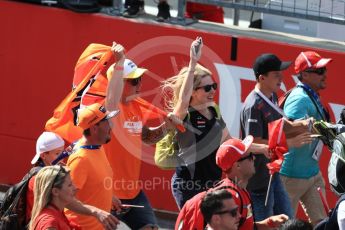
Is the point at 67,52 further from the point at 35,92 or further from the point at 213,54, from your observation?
the point at 213,54

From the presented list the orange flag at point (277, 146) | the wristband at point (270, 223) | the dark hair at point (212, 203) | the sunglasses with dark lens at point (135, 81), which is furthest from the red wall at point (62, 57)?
the dark hair at point (212, 203)

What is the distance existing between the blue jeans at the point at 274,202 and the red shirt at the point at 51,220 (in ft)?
7.70

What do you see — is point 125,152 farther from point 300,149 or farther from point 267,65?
point 300,149

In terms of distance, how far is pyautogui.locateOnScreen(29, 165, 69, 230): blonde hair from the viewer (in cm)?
759

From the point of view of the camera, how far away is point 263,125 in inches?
372

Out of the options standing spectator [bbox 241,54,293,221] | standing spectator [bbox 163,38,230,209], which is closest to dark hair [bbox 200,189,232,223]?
standing spectator [bbox 163,38,230,209]

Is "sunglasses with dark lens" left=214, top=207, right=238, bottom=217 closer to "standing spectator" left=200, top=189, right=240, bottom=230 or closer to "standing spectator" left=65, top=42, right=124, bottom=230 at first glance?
"standing spectator" left=200, top=189, right=240, bottom=230

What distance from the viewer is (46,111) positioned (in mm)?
11914

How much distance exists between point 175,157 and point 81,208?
66.3 inches

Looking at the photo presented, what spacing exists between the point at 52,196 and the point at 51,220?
9.3 inches

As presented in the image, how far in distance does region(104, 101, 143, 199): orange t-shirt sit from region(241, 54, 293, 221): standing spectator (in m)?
0.97

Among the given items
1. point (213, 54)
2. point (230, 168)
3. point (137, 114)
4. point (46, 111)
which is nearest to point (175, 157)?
point (137, 114)

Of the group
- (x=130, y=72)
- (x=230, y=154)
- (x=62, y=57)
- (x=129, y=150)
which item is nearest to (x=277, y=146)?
(x=230, y=154)

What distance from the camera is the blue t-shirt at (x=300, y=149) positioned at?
9688 millimetres
